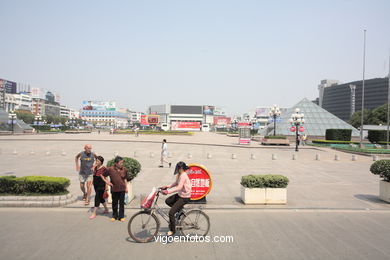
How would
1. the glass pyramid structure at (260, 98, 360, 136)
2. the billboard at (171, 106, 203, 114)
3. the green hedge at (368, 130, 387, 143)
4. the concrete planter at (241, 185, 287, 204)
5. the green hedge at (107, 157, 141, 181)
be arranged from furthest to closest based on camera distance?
the billboard at (171, 106, 203, 114)
the glass pyramid structure at (260, 98, 360, 136)
the green hedge at (368, 130, 387, 143)
the concrete planter at (241, 185, 287, 204)
the green hedge at (107, 157, 141, 181)

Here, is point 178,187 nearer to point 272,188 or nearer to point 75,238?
point 75,238

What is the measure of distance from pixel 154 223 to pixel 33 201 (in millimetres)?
4620

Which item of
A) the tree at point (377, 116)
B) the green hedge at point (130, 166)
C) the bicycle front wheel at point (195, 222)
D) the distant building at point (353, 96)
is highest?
the distant building at point (353, 96)

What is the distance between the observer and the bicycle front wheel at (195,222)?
611cm

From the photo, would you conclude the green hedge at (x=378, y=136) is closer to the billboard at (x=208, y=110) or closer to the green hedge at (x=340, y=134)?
the green hedge at (x=340, y=134)

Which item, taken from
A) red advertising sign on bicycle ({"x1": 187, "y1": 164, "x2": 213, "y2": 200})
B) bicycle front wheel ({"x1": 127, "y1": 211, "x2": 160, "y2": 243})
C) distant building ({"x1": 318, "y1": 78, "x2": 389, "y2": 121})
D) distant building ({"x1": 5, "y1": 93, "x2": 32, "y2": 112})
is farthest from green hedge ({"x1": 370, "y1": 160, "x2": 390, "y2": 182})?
distant building ({"x1": 5, "y1": 93, "x2": 32, "y2": 112})

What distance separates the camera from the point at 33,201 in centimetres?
830

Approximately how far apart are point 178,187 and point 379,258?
Result: 4.23m

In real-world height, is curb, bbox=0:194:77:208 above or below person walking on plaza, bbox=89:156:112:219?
below

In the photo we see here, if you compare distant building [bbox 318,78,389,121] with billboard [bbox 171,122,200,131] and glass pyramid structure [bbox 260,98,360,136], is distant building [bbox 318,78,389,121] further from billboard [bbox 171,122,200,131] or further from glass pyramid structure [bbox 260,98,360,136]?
glass pyramid structure [bbox 260,98,360,136]

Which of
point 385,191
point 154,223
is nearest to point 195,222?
point 154,223

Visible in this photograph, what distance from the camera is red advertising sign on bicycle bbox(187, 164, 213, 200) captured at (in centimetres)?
862

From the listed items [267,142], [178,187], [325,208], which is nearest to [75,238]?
[178,187]

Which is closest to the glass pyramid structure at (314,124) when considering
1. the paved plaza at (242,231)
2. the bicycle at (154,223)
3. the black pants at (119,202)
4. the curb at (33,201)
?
the paved plaza at (242,231)
